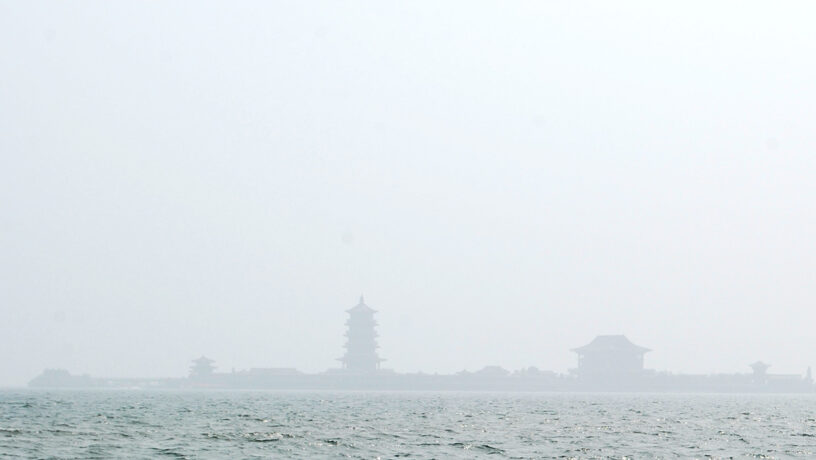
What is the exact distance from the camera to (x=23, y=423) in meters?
57.1

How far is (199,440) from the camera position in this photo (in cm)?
4578

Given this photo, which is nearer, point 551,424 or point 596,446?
point 596,446

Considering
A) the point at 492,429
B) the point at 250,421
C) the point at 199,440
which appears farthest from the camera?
the point at 250,421

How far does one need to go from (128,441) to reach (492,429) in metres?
18.2

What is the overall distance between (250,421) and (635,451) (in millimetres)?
25109

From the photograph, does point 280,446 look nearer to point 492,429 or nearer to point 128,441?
point 128,441

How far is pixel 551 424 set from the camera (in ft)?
206

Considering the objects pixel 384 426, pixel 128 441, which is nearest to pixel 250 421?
pixel 384 426

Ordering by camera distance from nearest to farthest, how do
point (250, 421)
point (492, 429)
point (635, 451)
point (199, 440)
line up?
1. point (635, 451)
2. point (199, 440)
3. point (492, 429)
4. point (250, 421)

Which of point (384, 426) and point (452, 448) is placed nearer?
point (452, 448)

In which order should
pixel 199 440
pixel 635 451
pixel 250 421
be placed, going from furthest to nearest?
pixel 250 421 < pixel 199 440 < pixel 635 451

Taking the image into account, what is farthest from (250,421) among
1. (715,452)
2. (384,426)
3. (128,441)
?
(715,452)

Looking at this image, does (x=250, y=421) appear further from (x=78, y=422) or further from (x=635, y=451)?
(x=635, y=451)

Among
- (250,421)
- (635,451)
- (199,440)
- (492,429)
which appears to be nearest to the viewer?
(635,451)
